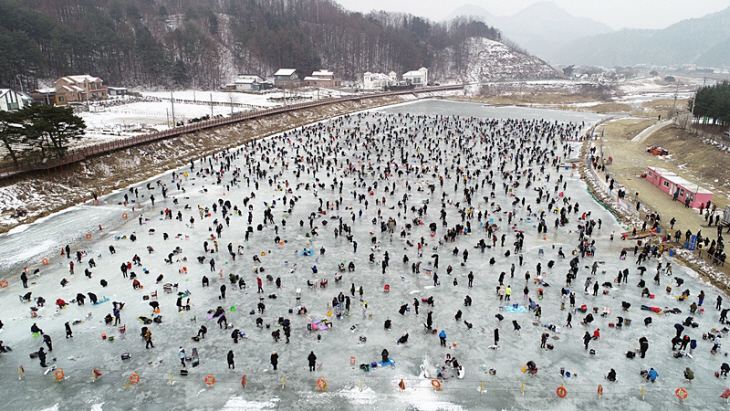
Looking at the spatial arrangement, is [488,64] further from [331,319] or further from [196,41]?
[331,319]

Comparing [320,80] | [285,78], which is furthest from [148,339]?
[285,78]

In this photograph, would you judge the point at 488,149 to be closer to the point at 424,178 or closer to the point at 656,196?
the point at 424,178

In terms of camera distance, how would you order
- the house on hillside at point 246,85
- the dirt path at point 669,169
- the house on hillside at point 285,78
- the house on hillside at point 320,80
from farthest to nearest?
the house on hillside at point 320,80 < the house on hillside at point 285,78 < the house on hillside at point 246,85 < the dirt path at point 669,169

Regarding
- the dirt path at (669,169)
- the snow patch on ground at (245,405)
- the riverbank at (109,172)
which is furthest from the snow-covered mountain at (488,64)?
the snow patch on ground at (245,405)

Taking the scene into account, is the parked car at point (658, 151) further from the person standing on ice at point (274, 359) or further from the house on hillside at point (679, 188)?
the person standing on ice at point (274, 359)

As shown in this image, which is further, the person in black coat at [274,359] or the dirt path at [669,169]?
the dirt path at [669,169]

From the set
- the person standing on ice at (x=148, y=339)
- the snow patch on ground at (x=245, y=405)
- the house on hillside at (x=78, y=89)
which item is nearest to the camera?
the snow patch on ground at (x=245, y=405)
